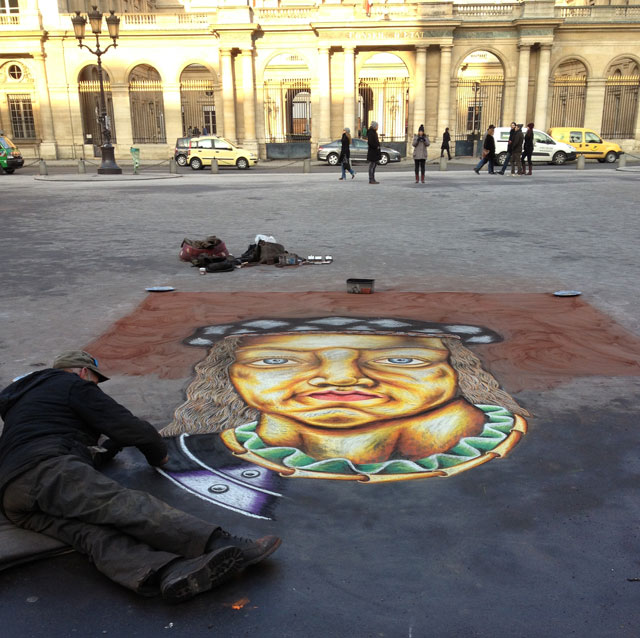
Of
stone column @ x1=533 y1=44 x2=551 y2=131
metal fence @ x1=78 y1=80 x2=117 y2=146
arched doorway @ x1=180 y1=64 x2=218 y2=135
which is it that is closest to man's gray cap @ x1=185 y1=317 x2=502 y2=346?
stone column @ x1=533 y1=44 x2=551 y2=131

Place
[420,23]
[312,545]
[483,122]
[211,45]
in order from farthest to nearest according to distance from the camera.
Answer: [483,122], [211,45], [420,23], [312,545]

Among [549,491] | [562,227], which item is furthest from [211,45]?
[549,491]

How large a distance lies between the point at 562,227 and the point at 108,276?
7672mm

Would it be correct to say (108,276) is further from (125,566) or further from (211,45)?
(211,45)

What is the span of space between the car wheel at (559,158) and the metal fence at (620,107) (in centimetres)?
1065

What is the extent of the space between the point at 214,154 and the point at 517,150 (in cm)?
1599

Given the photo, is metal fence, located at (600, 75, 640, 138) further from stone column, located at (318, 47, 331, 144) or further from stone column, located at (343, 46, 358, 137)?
stone column, located at (318, 47, 331, 144)

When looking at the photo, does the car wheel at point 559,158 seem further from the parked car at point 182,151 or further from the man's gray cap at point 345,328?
the man's gray cap at point 345,328

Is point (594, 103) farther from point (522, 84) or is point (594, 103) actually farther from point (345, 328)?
point (345, 328)

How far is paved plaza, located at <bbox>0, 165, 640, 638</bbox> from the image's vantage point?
2430mm

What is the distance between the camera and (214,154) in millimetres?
34062

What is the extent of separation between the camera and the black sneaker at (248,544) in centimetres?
262

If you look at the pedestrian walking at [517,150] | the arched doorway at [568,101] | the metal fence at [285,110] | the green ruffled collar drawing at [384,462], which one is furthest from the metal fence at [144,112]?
the green ruffled collar drawing at [384,462]

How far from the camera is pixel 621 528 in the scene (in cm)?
292
